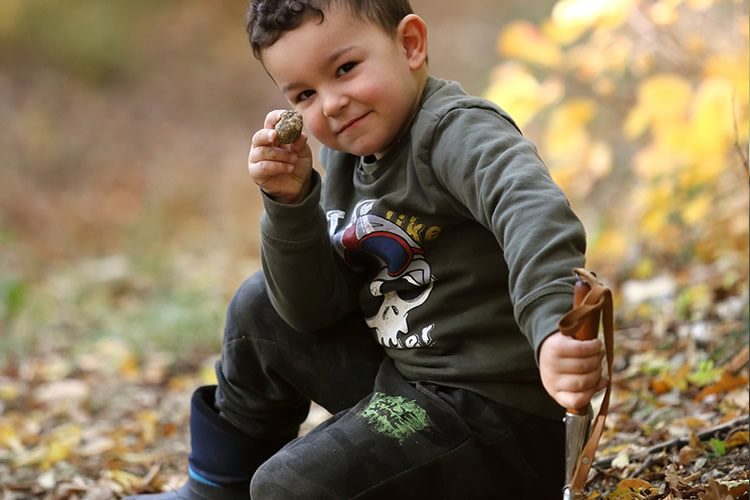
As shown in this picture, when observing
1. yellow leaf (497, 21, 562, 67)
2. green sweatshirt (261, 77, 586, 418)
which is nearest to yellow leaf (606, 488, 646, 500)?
green sweatshirt (261, 77, 586, 418)

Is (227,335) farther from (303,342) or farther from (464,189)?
(464,189)

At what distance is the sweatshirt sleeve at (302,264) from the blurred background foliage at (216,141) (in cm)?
90

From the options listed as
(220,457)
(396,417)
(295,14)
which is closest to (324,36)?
(295,14)

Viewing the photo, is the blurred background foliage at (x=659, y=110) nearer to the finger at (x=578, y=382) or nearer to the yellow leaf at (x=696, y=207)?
the yellow leaf at (x=696, y=207)

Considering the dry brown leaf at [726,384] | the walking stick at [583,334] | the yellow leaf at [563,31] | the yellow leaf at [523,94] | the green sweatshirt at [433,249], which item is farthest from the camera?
the yellow leaf at [523,94]

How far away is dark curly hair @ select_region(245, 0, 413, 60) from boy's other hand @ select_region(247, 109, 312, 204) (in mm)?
147

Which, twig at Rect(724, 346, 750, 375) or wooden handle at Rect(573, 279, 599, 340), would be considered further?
twig at Rect(724, 346, 750, 375)

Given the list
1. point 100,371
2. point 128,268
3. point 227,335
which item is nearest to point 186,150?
point 128,268

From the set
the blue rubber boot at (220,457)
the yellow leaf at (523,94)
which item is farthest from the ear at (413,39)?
the yellow leaf at (523,94)

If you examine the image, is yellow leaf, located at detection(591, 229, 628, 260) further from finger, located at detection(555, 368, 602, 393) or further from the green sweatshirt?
finger, located at detection(555, 368, 602, 393)

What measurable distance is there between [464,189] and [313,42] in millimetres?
391

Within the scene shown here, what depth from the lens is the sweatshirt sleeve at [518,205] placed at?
1.19 metres

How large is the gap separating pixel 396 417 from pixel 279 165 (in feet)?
1.60

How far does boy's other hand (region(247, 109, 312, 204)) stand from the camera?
1.55 m
